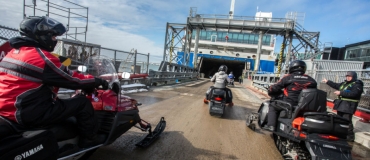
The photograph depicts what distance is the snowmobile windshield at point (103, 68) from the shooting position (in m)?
3.10

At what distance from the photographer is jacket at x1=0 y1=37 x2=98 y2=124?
1.84m

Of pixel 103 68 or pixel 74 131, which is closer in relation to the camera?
pixel 74 131

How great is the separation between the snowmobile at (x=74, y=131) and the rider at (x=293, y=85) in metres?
2.23

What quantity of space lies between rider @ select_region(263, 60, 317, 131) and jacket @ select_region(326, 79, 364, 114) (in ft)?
6.50

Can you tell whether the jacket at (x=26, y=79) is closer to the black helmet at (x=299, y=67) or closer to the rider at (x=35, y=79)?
the rider at (x=35, y=79)

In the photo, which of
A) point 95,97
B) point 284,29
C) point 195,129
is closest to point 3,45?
point 95,97

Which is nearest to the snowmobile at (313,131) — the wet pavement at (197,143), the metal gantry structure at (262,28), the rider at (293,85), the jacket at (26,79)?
the rider at (293,85)

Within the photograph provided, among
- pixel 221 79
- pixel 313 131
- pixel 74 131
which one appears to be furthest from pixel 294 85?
pixel 74 131

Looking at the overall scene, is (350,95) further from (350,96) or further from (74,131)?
(74,131)

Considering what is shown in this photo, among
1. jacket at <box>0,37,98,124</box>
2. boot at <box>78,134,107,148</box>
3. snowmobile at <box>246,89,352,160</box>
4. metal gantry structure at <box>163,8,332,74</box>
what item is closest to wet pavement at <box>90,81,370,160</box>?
boot at <box>78,134,107,148</box>

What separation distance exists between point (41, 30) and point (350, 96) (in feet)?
20.2

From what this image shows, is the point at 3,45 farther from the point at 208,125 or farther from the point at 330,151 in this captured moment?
the point at 330,151

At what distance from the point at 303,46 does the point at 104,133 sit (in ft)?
85.6

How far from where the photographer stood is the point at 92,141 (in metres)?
2.60
